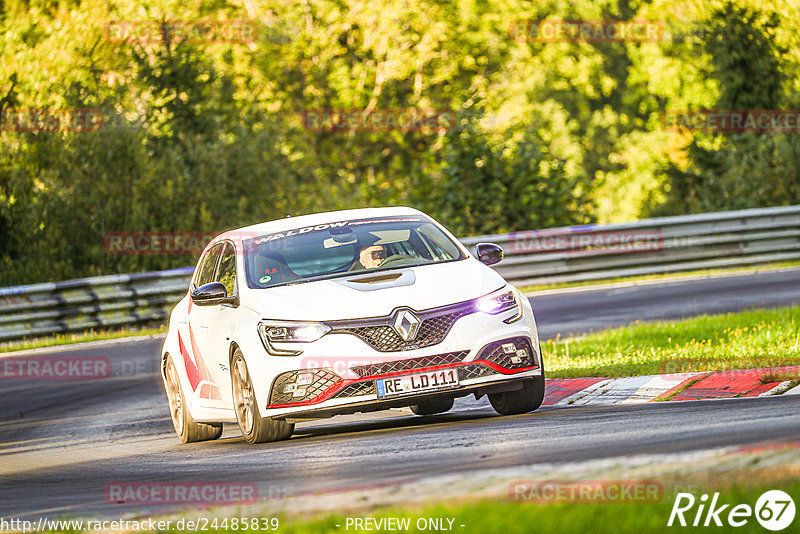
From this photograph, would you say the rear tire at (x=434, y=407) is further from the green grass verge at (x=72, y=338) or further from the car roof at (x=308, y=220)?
the green grass verge at (x=72, y=338)

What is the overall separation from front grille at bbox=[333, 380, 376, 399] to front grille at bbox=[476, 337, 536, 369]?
0.82 m

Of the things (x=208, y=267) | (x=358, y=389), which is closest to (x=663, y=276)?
(x=208, y=267)

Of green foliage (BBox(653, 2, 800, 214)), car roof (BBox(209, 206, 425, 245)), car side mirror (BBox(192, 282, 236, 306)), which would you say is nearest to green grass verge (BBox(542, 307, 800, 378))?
car roof (BBox(209, 206, 425, 245))

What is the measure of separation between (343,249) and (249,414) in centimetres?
162

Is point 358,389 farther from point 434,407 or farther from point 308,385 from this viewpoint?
point 434,407

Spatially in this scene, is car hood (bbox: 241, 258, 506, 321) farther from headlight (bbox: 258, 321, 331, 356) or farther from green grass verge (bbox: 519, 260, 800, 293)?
green grass verge (bbox: 519, 260, 800, 293)

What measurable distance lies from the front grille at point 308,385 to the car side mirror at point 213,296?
109 centimetres

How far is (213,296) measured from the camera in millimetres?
10328

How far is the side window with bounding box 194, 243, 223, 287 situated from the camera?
1155cm

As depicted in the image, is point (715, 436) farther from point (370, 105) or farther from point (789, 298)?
point (370, 105)

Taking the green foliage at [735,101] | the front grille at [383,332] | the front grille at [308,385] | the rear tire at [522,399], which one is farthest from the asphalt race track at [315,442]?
the green foliage at [735,101]

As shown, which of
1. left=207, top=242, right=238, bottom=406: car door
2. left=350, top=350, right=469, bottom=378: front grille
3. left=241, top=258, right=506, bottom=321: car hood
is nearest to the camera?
left=350, top=350, right=469, bottom=378: front grille

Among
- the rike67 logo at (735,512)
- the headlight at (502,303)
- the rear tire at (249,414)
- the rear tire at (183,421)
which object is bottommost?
the rear tire at (183,421)

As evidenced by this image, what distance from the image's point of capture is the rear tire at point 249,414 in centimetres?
970
